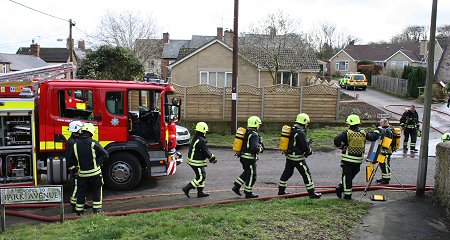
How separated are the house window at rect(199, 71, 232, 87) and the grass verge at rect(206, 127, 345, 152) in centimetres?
1141

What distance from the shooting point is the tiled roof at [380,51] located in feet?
198

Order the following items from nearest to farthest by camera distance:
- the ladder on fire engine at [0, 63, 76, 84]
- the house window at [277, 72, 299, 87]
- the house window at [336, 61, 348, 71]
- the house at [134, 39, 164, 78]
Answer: the ladder on fire engine at [0, 63, 76, 84] < the house window at [277, 72, 299, 87] < the house at [134, 39, 164, 78] < the house window at [336, 61, 348, 71]

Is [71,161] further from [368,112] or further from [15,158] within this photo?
[368,112]

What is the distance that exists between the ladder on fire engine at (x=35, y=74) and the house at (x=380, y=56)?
53.6 metres

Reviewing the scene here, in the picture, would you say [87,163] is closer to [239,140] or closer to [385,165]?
[239,140]

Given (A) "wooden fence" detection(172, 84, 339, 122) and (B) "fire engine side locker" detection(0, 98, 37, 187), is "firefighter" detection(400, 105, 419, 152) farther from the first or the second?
(B) "fire engine side locker" detection(0, 98, 37, 187)

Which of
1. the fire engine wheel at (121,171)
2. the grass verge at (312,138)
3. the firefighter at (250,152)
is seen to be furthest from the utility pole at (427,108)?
the grass verge at (312,138)

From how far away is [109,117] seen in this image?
9727 mm

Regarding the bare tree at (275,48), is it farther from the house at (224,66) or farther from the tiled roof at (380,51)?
the tiled roof at (380,51)

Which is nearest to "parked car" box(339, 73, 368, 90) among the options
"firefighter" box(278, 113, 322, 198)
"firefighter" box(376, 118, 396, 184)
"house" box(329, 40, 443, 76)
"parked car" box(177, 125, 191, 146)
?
"house" box(329, 40, 443, 76)

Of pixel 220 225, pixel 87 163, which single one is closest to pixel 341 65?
pixel 87 163

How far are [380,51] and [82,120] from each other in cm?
6152

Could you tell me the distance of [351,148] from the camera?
843cm

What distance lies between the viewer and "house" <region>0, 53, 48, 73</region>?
149ft
